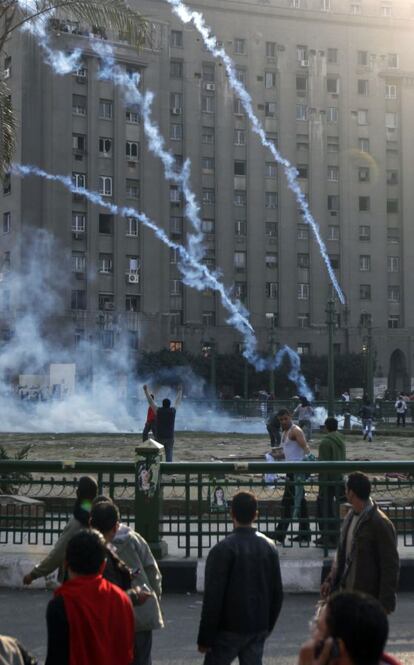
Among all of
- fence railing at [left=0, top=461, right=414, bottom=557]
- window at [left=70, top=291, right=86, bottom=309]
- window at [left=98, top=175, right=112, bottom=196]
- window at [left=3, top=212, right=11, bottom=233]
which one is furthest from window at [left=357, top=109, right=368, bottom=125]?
fence railing at [left=0, top=461, right=414, bottom=557]

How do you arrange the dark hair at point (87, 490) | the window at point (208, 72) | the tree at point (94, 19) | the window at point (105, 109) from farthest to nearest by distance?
1. the window at point (208, 72)
2. the window at point (105, 109)
3. the tree at point (94, 19)
4. the dark hair at point (87, 490)

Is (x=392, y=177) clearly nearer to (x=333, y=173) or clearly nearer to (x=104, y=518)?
(x=333, y=173)

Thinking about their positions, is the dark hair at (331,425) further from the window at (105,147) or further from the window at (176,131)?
the window at (176,131)

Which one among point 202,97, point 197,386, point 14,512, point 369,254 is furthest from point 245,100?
point 14,512

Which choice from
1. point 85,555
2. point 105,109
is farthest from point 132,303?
point 85,555

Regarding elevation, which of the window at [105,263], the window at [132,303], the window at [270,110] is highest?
the window at [270,110]

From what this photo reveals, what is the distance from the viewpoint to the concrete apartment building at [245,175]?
66.4m

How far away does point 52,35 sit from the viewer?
65562 mm

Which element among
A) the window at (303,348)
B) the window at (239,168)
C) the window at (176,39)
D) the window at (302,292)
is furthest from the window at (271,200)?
the window at (176,39)

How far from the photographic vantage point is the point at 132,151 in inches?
2744

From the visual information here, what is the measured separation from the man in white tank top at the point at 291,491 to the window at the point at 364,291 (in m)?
66.3

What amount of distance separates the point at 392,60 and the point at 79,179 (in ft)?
104

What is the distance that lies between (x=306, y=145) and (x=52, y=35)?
920 inches

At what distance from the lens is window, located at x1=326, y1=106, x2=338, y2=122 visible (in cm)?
7825
